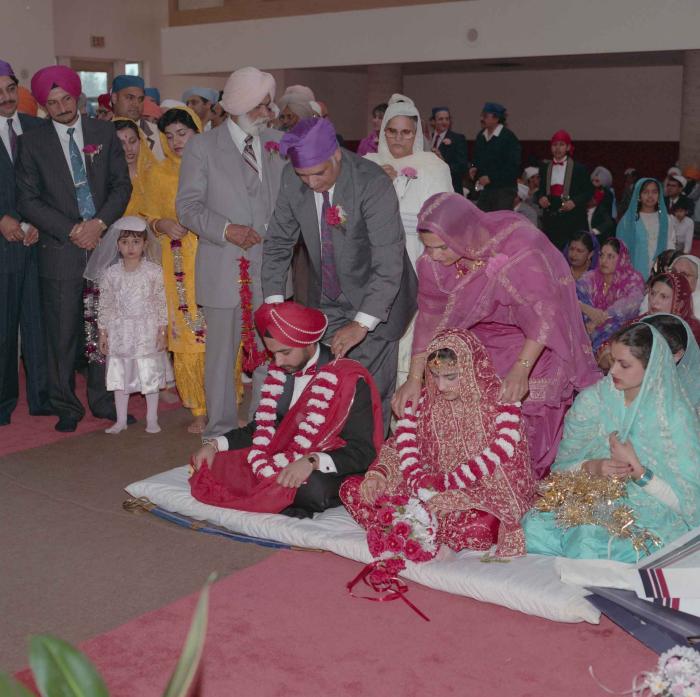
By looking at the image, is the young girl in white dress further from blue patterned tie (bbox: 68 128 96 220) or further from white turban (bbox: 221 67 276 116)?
white turban (bbox: 221 67 276 116)

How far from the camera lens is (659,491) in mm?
3514

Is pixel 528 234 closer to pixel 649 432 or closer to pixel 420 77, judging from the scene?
pixel 649 432

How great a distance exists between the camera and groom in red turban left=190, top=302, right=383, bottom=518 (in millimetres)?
4008

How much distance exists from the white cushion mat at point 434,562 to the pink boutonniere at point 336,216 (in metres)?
1.18

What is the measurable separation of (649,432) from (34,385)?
3543 millimetres

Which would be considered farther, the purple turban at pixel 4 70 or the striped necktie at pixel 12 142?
the striped necktie at pixel 12 142

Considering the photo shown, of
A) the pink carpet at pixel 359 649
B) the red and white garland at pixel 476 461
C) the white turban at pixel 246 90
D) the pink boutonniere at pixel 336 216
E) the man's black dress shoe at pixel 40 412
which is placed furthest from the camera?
the man's black dress shoe at pixel 40 412

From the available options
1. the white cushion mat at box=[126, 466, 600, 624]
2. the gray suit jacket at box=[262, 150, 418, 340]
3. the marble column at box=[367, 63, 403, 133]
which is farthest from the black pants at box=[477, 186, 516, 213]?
the white cushion mat at box=[126, 466, 600, 624]

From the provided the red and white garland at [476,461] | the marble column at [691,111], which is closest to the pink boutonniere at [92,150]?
the red and white garland at [476,461]

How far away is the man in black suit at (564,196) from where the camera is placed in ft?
28.6

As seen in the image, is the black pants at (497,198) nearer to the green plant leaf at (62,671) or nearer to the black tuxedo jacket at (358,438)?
the black tuxedo jacket at (358,438)

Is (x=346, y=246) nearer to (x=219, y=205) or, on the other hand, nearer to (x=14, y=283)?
(x=219, y=205)

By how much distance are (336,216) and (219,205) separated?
0.89 metres

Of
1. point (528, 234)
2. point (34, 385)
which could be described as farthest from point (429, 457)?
point (34, 385)
